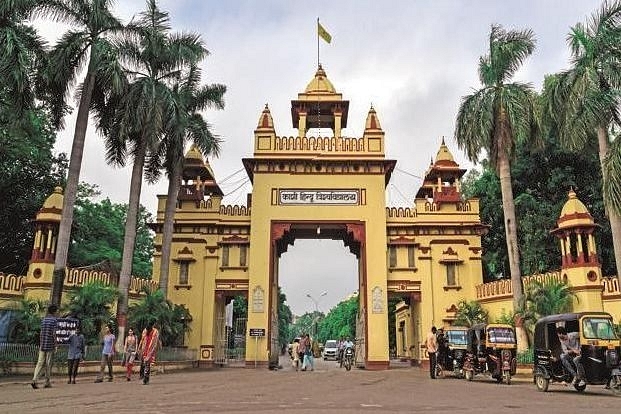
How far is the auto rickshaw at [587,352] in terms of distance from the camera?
12.5m

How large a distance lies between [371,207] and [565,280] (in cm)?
962

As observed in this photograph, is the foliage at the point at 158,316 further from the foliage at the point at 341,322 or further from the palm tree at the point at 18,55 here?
the foliage at the point at 341,322

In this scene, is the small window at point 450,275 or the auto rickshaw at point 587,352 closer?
the auto rickshaw at point 587,352

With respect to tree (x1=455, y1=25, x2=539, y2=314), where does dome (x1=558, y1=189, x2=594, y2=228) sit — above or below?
below

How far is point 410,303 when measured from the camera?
30609 millimetres

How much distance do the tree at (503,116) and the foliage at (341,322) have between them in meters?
56.1

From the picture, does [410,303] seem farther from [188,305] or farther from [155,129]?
[155,129]

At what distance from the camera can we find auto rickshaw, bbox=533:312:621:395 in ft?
41.1

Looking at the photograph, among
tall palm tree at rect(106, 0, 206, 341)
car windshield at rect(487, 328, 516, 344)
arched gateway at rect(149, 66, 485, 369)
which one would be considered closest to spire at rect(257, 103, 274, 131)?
arched gateway at rect(149, 66, 485, 369)

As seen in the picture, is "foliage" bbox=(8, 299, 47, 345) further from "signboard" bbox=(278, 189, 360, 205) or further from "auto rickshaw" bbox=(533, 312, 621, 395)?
"auto rickshaw" bbox=(533, 312, 621, 395)

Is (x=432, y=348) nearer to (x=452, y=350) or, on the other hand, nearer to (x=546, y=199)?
(x=452, y=350)

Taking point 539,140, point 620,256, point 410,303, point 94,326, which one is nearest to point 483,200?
point 410,303

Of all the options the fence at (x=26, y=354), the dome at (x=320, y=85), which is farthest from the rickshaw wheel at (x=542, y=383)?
the dome at (x=320, y=85)

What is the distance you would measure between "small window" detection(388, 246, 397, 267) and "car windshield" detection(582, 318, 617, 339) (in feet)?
51.5
